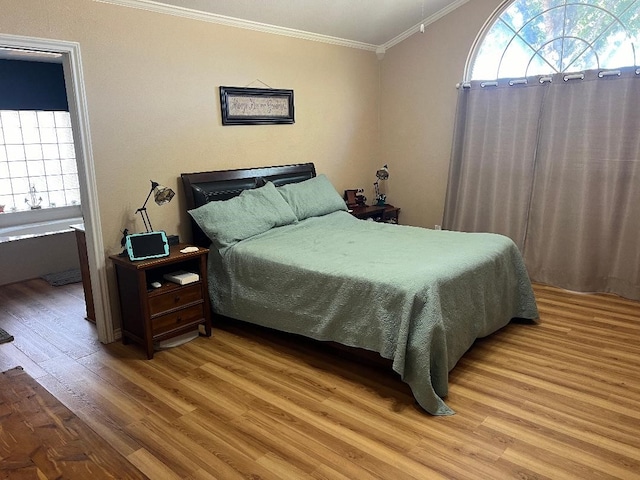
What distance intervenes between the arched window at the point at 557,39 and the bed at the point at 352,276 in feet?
6.04

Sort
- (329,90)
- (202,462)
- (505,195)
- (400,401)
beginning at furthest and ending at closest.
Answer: (329,90) → (505,195) → (400,401) → (202,462)

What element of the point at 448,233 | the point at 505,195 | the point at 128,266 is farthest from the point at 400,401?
the point at 505,195

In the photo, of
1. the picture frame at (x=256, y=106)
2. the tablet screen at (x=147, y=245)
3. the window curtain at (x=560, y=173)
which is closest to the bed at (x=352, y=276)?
the tablet screen at (x=147, y=245)

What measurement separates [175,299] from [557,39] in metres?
3.80

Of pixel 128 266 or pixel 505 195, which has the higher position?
pixel 505 195

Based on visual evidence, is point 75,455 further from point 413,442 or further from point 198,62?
point 198,62

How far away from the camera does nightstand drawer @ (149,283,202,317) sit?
10.2 ft

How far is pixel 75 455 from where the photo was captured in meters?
1.64

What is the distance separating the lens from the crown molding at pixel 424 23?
4562 millimetres

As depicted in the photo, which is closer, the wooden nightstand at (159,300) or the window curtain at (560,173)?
the wooden nightstand at (159,300)

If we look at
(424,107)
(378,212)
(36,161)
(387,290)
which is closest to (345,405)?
(387,290)

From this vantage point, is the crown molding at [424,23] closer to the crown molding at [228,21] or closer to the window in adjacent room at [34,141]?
the crown molding at [228,21]

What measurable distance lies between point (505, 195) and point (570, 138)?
2.39ft

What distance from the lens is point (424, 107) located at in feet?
16.3
